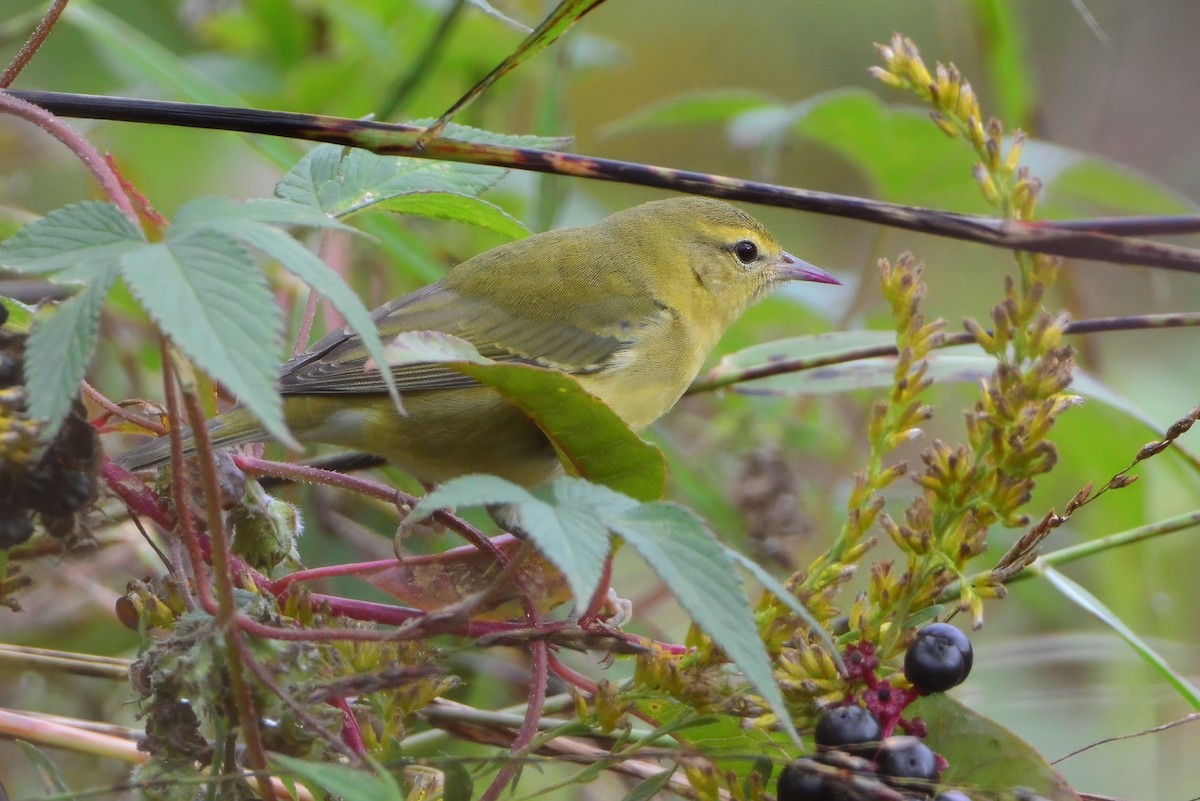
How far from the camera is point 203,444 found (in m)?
1.18

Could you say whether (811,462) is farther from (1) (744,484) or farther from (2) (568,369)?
(2) (568,369)

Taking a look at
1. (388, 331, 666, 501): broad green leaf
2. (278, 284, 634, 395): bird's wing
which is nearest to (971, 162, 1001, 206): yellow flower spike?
(388, 331, 666, 501): broad green leaf

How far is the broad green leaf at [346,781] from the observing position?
3.59 feet

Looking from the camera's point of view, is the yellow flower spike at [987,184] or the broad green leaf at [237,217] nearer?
the broad green leaf at [237,217]

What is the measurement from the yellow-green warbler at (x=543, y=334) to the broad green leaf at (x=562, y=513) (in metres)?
0.85

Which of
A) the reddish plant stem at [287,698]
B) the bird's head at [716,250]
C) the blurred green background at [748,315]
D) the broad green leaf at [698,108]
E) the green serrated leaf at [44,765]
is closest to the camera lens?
the reddish plant stem at [287,698]

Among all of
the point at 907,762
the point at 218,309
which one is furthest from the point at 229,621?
the point at 907,762

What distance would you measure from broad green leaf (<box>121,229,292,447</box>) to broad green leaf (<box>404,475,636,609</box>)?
0.60 ft

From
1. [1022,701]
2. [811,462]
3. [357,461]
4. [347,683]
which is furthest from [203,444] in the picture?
[811,462]

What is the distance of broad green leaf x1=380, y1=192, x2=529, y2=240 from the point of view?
73.0 inches

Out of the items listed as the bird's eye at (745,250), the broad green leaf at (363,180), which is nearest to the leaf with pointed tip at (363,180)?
the broad green leaf at (363,180)

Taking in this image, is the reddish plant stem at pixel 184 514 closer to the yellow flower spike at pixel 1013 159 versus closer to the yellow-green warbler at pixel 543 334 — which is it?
the yellow-green warbler at pixel 543 334

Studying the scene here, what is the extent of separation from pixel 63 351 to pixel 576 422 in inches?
23.5

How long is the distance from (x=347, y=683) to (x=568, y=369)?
163 centimetres
